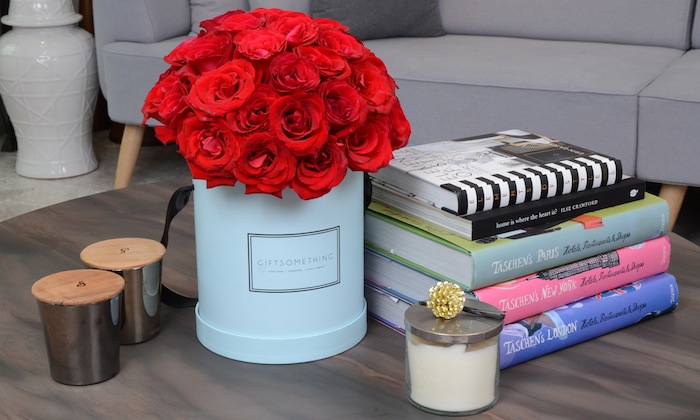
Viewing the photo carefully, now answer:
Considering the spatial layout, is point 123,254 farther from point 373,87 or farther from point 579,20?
point 579,20

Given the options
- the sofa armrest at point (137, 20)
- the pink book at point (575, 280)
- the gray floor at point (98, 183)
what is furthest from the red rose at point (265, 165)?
the sofa armrest at point (137, 20)

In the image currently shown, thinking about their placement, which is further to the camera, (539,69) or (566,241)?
(539,69)

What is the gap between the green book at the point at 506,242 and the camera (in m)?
0.91

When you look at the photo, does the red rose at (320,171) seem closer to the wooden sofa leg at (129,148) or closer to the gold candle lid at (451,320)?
the gold candle lid at (451,320)

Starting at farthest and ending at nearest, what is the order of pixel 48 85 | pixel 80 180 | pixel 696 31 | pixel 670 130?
pixel 80 180
pixel 48 85
pixel 696 31
pixel 670 130

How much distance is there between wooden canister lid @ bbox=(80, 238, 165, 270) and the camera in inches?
37.3

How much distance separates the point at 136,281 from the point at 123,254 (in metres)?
0.04

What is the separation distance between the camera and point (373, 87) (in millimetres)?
893

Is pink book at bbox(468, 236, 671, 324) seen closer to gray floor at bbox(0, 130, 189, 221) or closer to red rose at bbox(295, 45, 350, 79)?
red rose at bbox(295, 45, 350, 79)

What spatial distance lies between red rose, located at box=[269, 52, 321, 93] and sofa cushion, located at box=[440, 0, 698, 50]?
1.90 m

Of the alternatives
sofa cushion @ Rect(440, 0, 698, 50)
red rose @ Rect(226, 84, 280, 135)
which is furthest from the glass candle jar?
sofa cushion @ Rect(440, 0, 698, 50)

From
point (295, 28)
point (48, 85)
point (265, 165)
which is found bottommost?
point (48, 85)

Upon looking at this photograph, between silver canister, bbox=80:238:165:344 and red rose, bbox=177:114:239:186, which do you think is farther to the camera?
silver canister, bbox=80:238:165:344

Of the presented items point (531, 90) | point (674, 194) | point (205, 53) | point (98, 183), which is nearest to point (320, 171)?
point (205, 53)
